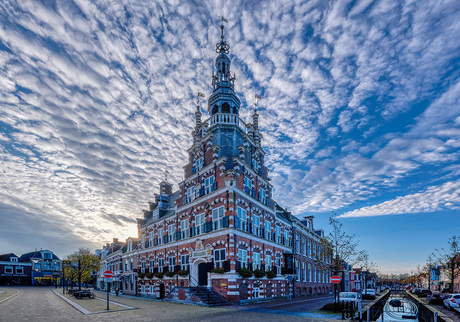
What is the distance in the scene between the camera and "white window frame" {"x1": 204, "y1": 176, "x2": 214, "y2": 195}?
3197 cm

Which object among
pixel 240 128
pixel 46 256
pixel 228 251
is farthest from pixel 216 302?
pixel 46 256

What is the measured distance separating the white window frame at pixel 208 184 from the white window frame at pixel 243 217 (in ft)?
14.7

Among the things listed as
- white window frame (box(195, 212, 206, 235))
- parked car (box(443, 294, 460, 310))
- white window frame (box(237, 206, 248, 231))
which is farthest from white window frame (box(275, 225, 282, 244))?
parked car (box(443, 294, 460, 310))

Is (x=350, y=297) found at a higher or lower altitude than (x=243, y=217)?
lower

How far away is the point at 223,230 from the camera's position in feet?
91.5

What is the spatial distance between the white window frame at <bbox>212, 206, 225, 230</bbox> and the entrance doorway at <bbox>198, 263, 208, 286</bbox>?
15.7 feet

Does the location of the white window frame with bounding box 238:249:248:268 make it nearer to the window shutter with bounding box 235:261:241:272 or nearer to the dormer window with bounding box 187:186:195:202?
the window shutter with bounding box 235:261:241:272

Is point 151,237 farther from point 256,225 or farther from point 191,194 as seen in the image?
point 256,225

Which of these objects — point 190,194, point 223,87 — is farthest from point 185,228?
point 223,87

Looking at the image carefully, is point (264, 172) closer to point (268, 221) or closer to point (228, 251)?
point (268, 221)

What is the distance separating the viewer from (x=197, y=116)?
4038 cm

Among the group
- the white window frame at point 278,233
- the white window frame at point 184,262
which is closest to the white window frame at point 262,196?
the white window frame at point 278,233

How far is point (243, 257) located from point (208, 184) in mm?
9151

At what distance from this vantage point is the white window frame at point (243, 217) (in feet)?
96.1
